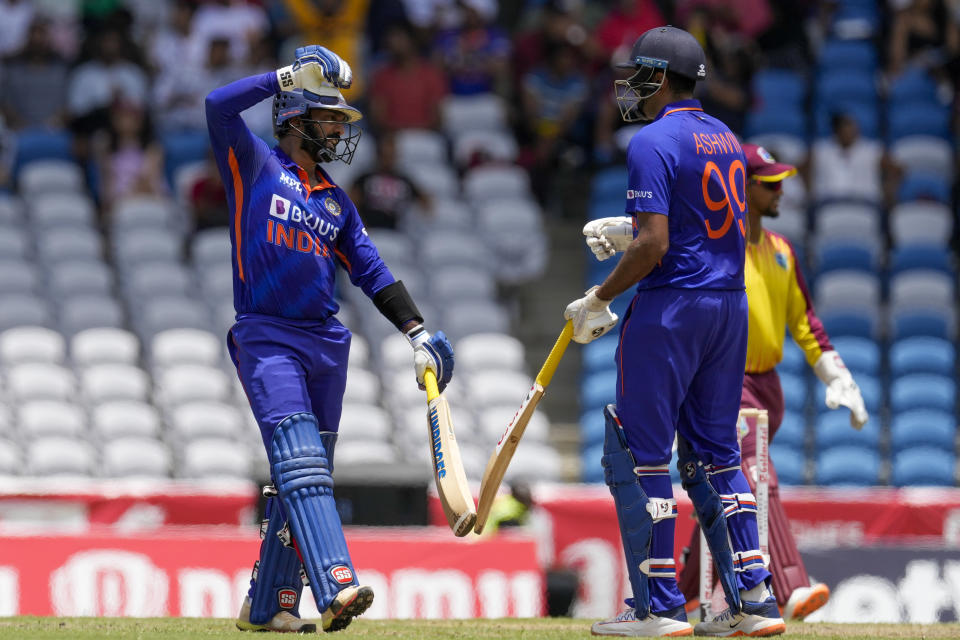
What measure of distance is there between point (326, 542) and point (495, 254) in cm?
940

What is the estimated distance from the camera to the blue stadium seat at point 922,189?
16156 millimetres

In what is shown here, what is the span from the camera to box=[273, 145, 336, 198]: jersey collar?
742 cm

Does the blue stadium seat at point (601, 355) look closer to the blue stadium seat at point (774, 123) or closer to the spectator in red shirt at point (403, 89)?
the blue stadium seat at point (774, 123)

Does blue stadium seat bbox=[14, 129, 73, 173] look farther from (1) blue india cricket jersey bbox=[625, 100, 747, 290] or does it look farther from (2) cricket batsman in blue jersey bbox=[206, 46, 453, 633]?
(1) blue india cricket jersey bbox=[625, 100, 747, 290]

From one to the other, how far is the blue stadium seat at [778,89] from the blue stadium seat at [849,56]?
48 cm

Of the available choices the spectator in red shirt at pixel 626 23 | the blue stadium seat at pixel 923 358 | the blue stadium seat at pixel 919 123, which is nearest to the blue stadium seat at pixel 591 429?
the blue stadium seat at pixel 923 358

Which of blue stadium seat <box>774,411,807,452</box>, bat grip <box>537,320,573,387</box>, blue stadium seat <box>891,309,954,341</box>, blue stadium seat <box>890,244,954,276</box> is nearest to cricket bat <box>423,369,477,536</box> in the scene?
bat grip <box>537,320,573,387</box>

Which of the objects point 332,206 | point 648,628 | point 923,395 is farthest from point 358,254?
point 923,395

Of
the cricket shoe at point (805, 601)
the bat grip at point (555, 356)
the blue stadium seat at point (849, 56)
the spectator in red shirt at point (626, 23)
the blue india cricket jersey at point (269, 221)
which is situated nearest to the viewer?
the blue india cricket jersey at point (269, 221)

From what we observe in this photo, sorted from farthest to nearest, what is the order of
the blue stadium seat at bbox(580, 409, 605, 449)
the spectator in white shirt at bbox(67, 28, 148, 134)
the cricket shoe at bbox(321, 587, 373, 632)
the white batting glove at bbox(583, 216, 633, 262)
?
the spectator in white shirt at bbox(67, 28, 148, 134) < the blue stadium seat at bbox(580, 409, 605, 449) < the white batting glove at bbox(583, 216, 633, 262) < the cricket shoe at bbox(321, 587, 373, 632)

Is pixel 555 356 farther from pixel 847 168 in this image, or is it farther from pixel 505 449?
pixel 847 168

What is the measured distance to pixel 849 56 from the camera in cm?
1759

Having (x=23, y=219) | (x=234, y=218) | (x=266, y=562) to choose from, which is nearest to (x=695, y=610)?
(x=266, y=562)

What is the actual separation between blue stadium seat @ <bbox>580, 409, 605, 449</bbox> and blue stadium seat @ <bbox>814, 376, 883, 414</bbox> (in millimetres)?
2071
